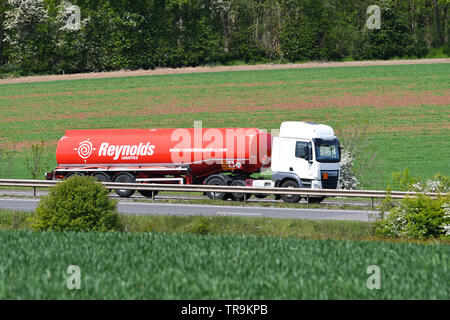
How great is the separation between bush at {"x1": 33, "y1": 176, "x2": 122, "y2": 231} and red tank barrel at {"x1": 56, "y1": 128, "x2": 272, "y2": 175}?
41.0 ft

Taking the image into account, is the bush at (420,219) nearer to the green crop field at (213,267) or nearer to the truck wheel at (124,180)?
the green crop field at (213,267)

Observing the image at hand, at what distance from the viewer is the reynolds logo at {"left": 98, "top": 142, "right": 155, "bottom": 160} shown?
27938mm

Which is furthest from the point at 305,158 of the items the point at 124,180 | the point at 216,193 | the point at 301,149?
the point at 124,180

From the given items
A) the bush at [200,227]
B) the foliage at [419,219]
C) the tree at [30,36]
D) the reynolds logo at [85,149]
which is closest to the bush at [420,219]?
the foliage at [419,219]

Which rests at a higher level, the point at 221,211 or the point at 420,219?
the point at 420,219

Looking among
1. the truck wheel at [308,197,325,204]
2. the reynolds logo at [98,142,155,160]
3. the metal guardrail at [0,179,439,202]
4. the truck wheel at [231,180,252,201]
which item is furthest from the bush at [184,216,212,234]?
the reynolds logo at [98,142,155,160]

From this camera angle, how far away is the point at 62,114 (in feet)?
158

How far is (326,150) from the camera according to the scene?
25656mm

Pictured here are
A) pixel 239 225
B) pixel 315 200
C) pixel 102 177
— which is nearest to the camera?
pixel 239 225

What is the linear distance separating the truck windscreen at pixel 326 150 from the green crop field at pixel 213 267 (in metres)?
13.2

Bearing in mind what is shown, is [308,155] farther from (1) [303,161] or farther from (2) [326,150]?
(2) [326,150]

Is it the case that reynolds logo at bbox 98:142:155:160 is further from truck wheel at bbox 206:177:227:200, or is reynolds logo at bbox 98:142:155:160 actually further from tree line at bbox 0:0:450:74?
tree line at bbox 0:0:450:74

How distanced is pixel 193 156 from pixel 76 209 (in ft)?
43.4
